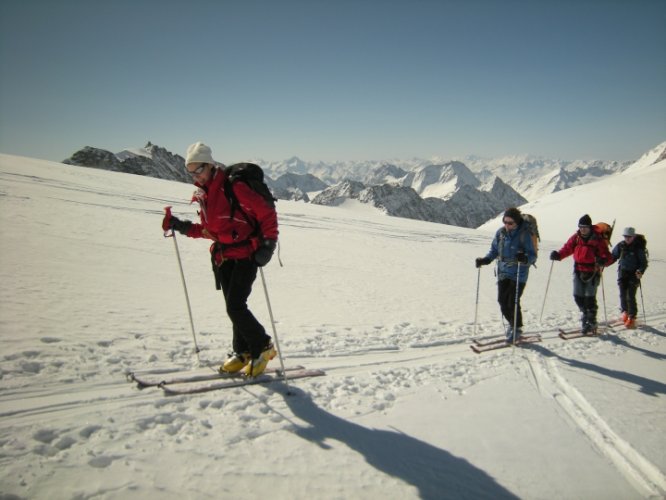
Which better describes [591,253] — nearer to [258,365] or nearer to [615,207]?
[258,365]

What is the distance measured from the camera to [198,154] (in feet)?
13.5

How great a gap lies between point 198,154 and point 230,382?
2.71 meters

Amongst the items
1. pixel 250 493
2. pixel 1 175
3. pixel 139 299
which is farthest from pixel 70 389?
pixel 1 175

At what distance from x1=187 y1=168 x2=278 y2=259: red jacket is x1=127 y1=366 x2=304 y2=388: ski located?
152 centimetres

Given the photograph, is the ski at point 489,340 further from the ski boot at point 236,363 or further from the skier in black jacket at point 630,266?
the ski boot at point 236,363

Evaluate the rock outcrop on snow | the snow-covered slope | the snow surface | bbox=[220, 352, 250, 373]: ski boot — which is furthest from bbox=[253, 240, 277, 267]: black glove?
the rock outcrop on snow

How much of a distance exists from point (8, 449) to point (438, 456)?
362 cm

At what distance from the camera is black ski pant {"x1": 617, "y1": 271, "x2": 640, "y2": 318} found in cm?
899

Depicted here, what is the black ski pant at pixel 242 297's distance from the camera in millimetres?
4289

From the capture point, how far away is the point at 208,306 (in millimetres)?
8023

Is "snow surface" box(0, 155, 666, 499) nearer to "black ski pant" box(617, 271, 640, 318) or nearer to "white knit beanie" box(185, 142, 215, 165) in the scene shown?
"black ski pant" box(617, 271, 640, 318)

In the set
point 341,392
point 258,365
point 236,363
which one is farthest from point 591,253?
point 236,363

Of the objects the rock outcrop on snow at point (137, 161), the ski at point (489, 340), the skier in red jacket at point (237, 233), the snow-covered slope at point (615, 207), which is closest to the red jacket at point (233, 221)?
the skier in red jacket at point (237, 233)

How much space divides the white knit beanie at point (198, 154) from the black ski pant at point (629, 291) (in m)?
10.3
